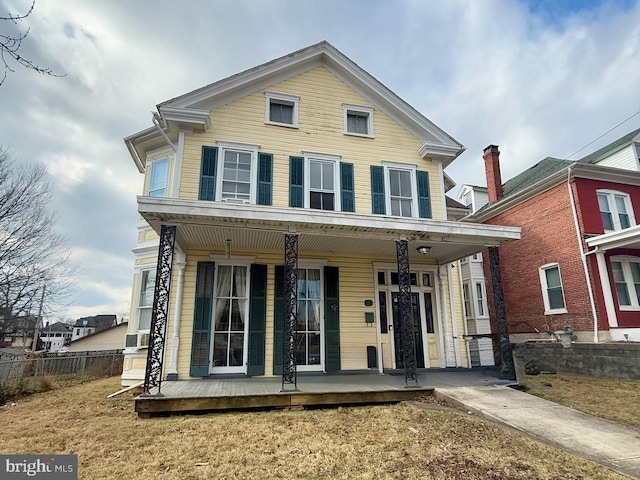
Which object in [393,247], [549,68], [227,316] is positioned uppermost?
[549,68]

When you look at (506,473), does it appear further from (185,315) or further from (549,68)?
(549,68)

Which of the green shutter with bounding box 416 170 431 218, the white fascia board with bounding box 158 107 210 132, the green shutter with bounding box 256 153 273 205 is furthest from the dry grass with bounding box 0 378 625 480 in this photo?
the white fascia board with bounding box 158 107 210 132

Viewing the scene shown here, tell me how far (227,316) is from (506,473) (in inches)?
248

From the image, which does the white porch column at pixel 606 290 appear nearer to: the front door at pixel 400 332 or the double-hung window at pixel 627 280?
the double-hung window at pixel 627 280

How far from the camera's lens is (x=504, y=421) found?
17.0 feet

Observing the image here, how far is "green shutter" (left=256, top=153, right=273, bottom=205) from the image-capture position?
8.95 meters

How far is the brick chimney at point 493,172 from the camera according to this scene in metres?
16.4

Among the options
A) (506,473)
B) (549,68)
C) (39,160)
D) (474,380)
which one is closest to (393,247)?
(474,380)

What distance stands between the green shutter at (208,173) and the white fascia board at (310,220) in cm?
213

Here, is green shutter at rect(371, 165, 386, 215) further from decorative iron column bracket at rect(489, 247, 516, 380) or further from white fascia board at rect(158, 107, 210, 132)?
white fascia board at rect(158, 107, 210, 132)

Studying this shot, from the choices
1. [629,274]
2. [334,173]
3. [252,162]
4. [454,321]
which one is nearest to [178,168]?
[252,162]

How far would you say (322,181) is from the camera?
9570mm

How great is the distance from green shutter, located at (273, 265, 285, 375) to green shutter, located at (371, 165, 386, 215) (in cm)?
300

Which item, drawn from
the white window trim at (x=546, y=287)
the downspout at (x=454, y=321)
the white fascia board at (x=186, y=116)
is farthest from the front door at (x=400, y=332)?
the white fascia board at (x=186, y=116)
